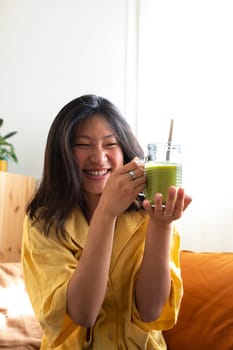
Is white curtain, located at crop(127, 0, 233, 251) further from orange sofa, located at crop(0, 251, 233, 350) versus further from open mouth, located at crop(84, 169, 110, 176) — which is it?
open mouth, located at crop(84, 169, 110, 176)

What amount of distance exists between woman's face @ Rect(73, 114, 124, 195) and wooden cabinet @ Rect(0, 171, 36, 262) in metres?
1.11

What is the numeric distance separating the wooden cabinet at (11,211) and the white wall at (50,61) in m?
0.22

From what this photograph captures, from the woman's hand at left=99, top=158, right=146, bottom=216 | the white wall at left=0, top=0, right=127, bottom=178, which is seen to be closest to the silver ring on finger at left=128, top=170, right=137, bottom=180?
the woman's hand at left=99, top=158, right=146, bottom=216

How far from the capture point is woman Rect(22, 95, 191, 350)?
2.55 feet

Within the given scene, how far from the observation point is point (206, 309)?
110 centimetres

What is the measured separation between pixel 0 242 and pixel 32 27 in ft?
4.19

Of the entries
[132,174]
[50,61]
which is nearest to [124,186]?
[132,174]

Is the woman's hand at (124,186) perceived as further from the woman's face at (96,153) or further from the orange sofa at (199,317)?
the orange sofa at (199,317)

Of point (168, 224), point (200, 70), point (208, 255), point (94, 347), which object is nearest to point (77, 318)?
point (94, 347)

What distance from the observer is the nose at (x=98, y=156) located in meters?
0.94

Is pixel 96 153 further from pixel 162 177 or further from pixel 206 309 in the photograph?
pixel 206 309

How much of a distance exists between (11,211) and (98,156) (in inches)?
47.4

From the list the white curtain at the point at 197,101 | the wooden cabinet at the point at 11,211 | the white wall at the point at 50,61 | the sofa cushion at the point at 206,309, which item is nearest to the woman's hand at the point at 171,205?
Answer: the sofa cushion at the point at 206,309

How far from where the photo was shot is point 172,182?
0.66 meters
